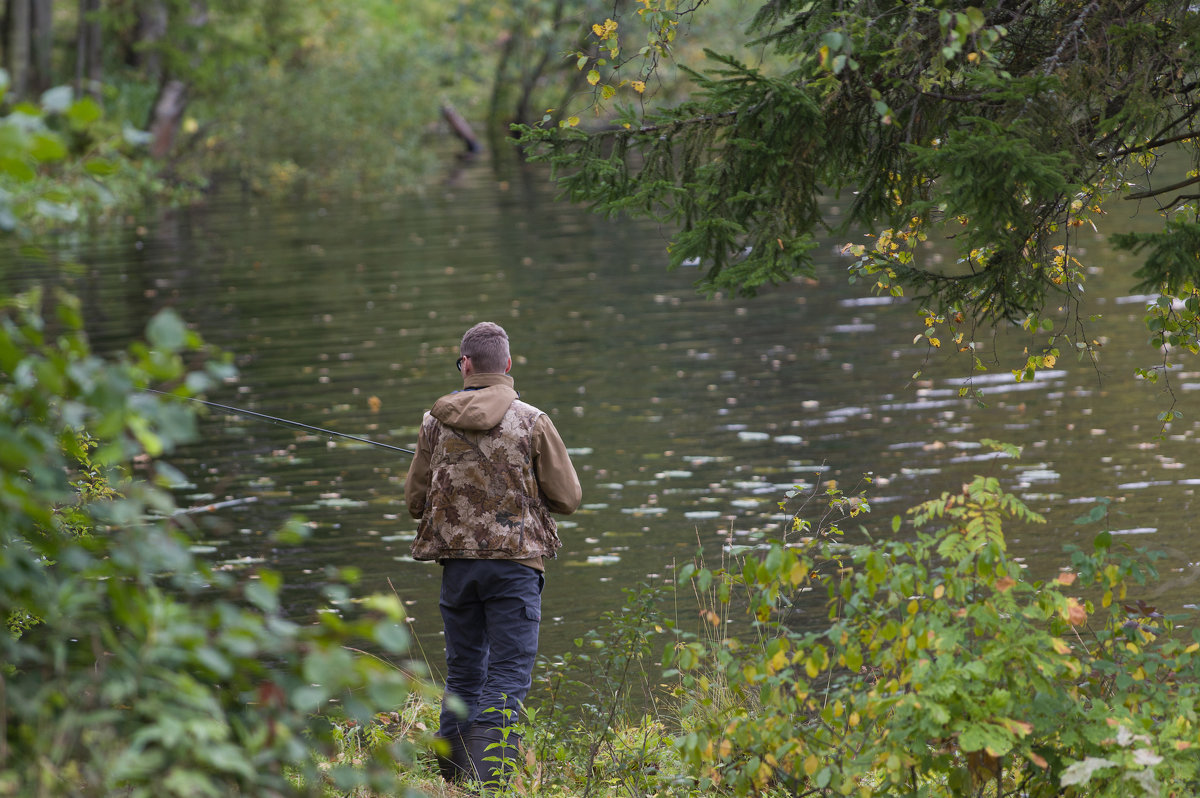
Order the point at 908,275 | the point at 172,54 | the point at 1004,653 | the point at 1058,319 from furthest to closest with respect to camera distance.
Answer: the point at 172,54 → the point at 1058,319 → the point at 908,275 → the point at 1004,653

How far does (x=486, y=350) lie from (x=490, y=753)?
178cm

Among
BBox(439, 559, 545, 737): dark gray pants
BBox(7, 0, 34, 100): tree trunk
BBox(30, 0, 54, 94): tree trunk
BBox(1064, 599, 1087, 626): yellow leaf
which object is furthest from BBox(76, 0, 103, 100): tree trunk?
BBox(1064, 599, 1087, 626): yellow leaf

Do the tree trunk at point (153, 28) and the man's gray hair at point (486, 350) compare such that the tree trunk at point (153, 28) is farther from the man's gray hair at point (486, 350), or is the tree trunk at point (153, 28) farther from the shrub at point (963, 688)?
the shrub at point (963, 688)

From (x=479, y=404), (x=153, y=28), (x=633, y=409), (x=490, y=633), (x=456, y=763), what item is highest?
(x=153, y=28)

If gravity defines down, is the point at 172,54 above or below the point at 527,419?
above

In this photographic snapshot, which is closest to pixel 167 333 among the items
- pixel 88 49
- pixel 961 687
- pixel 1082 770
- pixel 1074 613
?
pixel 961 687

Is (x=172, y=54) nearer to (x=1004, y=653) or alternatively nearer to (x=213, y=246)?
(x=213, y=246)

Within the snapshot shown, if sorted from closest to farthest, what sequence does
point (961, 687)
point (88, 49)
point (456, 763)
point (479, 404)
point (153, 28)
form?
point (961, 687)
point (479, 404)
point (456, 763)
point (153, 28)
point (88, 49)

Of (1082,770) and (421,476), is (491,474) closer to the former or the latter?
(421,476)

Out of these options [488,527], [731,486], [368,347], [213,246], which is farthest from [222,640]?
[213,246]

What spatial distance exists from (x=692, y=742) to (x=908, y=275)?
8.75 feet

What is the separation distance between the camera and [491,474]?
5.29 m

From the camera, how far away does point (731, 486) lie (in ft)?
35.6

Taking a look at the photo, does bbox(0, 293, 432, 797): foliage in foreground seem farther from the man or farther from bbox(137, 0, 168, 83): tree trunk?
bbox(137, 0, 168, 83): tree trunk
